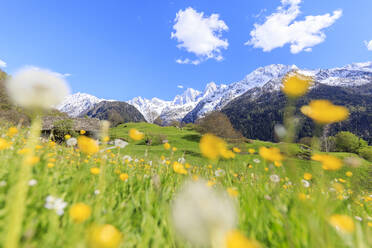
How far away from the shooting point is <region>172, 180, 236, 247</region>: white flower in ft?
2.09

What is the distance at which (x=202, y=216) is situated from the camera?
665mm

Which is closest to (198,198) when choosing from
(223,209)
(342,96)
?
(223,209)

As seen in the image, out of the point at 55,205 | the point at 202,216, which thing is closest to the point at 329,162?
the point at 202,216

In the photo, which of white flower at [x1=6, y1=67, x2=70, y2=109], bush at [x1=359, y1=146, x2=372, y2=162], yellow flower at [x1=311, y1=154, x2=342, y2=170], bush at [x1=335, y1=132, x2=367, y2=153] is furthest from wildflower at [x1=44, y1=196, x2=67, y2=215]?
bush at [x1=335, y1=132, x2=367, y2=153]

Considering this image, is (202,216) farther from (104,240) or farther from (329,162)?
(329,162)

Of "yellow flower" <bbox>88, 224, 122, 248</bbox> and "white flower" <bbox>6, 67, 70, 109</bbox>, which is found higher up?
"white flower" <bbox>6, 67, 70, 109</bbox>

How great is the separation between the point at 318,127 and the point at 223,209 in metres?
0.80

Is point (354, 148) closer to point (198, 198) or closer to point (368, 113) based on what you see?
point (198, 198)

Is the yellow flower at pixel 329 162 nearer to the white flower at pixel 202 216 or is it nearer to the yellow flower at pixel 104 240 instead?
the white flower at pixel 202 216

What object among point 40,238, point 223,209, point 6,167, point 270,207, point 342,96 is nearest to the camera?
point 223,209

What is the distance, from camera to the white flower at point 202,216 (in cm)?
64

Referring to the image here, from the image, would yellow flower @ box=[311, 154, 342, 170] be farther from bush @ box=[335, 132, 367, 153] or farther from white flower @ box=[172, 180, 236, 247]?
bush @ box=[335, 132, 367, 153]

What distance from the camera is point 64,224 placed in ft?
4.13

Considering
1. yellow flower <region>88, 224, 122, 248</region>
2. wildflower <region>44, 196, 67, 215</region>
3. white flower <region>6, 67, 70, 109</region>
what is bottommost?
wildflower <region>44, 196, 67, 215</region>
